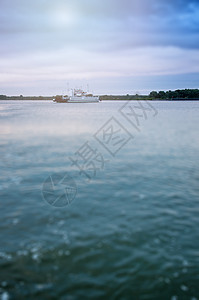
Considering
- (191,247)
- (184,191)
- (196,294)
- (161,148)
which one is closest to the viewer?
(196,294)

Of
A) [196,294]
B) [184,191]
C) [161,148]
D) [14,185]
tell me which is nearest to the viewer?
[196,294]

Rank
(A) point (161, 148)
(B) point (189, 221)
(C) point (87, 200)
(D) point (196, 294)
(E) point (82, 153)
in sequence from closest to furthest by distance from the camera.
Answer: (D) point (196, 294) → (B) point (189, 221) → (C) point (87, 200) → (E) point (82, 153) → (A) point (161, 148)

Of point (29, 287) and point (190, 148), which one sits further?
point (190, 148)

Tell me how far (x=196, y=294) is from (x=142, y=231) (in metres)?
3.50

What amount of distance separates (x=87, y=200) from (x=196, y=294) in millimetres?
7714

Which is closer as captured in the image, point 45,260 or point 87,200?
point 45,260

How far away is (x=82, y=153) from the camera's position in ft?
92.2

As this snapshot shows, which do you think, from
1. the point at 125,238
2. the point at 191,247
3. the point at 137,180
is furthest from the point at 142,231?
the point at 137,180

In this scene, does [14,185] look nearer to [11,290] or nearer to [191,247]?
[11,290]

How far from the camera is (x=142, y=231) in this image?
10867mm

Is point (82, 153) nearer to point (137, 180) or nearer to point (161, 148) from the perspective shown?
point (161, 148)

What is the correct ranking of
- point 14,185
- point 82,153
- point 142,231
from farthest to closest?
point 82,153 < point 14,185 < point 142,231

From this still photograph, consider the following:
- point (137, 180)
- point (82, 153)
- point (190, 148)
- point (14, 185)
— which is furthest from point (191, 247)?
point (190, 148)

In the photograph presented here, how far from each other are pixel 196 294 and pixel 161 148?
76.5ft
